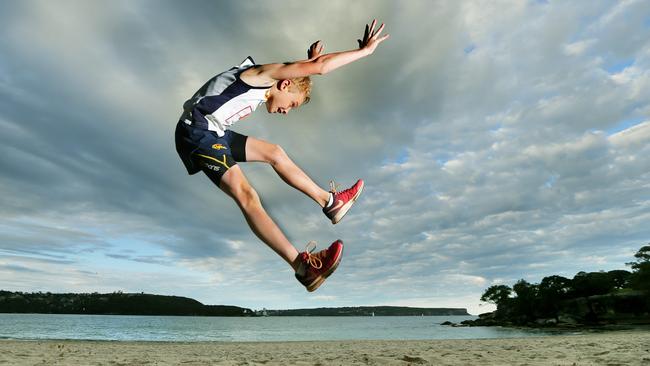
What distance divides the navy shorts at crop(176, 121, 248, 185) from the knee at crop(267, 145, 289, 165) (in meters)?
0.24

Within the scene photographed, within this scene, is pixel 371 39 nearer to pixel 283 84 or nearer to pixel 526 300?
pixel 283 84

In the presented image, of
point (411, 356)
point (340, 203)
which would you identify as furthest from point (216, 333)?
point (340, 203)

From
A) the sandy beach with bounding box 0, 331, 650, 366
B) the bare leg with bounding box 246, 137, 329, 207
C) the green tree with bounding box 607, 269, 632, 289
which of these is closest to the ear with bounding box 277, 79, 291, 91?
the bare leg with bounding box 246, 137, 329, 207

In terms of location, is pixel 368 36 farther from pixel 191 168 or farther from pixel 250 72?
pixel 191 168

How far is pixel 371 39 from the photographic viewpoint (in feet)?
12.5

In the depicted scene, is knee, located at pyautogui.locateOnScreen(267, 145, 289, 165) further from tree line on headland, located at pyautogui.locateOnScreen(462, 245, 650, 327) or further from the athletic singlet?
tree line on headland, located at pyautogui.locateOnScreen(462, 245, 650, 327)

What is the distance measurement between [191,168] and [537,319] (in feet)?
290

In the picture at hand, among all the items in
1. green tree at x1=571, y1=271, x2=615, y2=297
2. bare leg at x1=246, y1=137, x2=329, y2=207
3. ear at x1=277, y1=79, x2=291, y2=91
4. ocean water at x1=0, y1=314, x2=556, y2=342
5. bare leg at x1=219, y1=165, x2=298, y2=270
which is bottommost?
ocean water at x1=0, y1=314, x2=556, y2=342

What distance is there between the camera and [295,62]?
344cm

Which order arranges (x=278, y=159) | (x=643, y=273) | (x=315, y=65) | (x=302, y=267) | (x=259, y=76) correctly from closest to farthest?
(x=315, y=65)
(x=259, y=76)
(x=302, y=267)
(x=278, y=159)
(x=643, y=273)

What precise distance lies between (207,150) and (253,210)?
0.65 meters

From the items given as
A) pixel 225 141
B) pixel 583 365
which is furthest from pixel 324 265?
pixel 583 365

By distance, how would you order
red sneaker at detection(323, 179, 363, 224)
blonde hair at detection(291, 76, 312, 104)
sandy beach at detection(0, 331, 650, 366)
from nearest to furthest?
1. blonde hair at detection(291, 76, 312, 104)
2. red sneaker at detection(323, 179, 363, 224)
3. sandy beach at detection(0, 331, 650, 366)

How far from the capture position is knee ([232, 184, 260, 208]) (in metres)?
3.73
